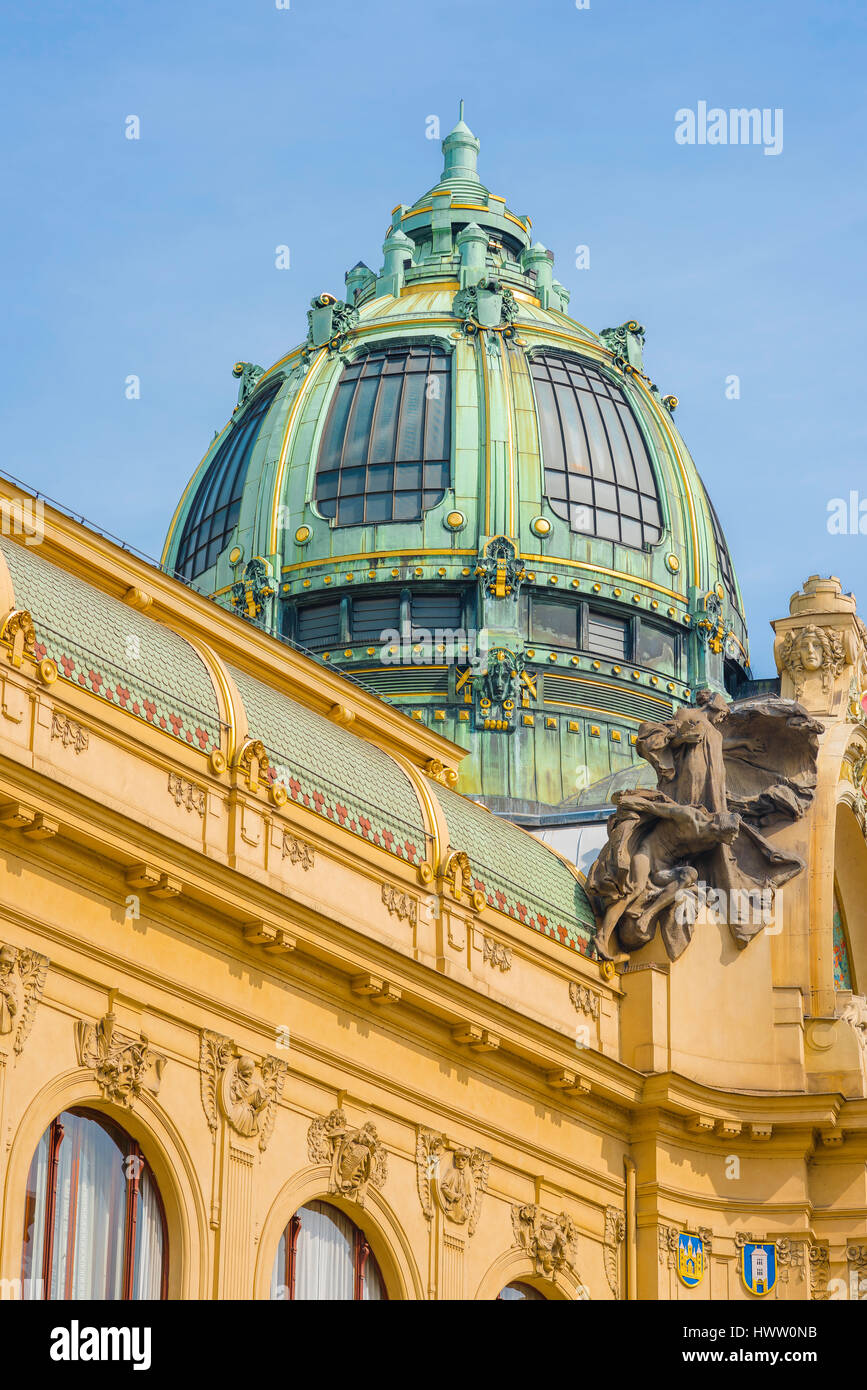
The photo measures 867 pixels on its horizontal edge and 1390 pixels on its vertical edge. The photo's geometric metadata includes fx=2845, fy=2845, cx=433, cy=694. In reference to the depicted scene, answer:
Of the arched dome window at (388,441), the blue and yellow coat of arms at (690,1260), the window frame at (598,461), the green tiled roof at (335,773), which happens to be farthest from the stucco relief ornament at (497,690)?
the blue and yellow coat of arms at (690,1260)

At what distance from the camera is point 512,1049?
114 feet

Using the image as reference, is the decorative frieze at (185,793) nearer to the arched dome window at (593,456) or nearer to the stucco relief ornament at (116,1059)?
the stucco relief ornament at (116,1059)

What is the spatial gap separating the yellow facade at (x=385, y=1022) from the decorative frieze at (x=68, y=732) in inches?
1.4

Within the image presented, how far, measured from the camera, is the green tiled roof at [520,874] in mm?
36344

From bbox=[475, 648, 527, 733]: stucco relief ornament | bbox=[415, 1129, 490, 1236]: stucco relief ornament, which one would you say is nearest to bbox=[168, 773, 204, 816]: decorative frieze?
bbox=[415, 1129, 490, 1236]: stucco relief ornament

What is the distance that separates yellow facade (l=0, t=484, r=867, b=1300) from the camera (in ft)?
94.8

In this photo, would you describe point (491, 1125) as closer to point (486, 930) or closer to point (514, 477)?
point (486, 930)

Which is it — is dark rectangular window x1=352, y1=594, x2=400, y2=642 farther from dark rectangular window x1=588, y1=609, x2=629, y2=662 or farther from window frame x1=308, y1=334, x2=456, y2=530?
dark rectangular window x1=588, y1=609, x2=629, y2=662

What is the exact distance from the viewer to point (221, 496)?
54.6 meters

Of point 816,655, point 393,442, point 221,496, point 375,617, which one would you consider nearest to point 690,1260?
point 816,655

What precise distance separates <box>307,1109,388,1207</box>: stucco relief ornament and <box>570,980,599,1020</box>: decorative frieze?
5050 mm

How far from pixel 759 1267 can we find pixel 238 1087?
1036 cm

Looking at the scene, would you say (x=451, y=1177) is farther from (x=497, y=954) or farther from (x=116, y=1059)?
(x=116, y=1059)
